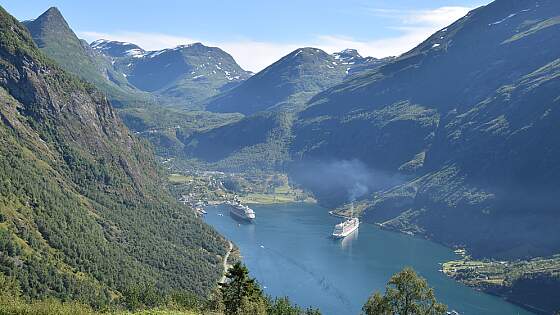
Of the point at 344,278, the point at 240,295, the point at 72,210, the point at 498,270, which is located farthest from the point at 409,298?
the point at 498,270

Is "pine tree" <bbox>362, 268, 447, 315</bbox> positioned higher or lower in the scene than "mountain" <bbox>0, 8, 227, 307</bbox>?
lower

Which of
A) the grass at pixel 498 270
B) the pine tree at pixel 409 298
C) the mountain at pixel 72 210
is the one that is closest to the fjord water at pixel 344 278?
the grass at pixel 498 270

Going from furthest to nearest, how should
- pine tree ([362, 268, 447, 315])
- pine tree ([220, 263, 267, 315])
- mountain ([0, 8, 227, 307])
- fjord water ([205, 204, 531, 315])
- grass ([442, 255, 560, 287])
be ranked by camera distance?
grass ([442, 255, 560, 287]), fjord water ([205, 204, 531, 315]), mountain ([0, 8, 227, 307]), pine tree ([220, 263, 267, 315]), pine tree ([362, 268, 447, 315])

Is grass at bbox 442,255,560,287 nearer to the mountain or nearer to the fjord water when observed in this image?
the fjord water

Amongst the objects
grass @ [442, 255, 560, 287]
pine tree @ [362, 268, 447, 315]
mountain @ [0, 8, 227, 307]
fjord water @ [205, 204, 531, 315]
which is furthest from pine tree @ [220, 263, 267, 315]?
grass @ [442, 255, 560, 287]

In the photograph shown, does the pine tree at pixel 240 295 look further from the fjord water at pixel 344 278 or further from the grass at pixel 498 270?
the grass at pixel 498 270

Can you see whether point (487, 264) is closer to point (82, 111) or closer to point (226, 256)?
point (226, 256)

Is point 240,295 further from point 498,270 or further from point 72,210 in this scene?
point 498,270

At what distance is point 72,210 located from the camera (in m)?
140

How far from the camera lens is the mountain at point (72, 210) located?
112062 mm

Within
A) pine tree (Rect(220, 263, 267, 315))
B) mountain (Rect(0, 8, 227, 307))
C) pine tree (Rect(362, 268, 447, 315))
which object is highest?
mountain (Rect(0, 8, 227, 307))

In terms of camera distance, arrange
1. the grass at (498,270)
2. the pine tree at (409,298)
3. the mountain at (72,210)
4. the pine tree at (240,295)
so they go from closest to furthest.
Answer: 1. the pine tree at (409,298)
2. the pine tree at (240,295)
3. the mountain at (72,210)
4. the grass at (498,270)

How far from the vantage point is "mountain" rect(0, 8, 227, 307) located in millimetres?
112062

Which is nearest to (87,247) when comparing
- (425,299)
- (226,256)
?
(226,256)
